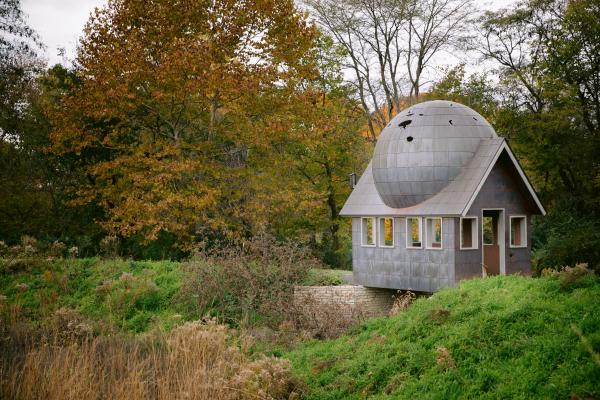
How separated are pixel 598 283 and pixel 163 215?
14468 millimetres

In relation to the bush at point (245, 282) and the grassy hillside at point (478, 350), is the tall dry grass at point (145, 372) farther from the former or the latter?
the bush at point (245, 282)

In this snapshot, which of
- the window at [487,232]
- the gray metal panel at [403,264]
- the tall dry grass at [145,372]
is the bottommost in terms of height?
the tall dry grass at [145,372]

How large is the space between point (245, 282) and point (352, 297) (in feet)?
11.0

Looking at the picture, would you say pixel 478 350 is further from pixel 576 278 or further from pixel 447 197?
pixel 447 197

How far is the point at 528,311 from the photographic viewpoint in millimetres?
11578

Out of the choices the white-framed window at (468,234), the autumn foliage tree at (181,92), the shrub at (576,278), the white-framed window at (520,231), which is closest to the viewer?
the shrub at (576,278)

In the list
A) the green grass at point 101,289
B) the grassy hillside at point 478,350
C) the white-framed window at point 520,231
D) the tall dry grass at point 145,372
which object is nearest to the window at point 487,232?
the white-framed window at point 520,231

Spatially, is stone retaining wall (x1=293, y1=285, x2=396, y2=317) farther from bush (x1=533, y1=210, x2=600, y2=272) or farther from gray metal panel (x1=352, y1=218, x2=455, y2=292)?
bush (x1=533, y1=210, x2=600, y2=272)

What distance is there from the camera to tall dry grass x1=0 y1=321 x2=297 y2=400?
375 inches

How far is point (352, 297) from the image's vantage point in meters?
19.9

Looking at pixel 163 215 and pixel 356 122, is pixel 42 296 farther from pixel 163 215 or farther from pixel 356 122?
pixel 356 122

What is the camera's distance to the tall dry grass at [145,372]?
952cm

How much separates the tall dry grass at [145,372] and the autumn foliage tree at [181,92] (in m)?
10.2

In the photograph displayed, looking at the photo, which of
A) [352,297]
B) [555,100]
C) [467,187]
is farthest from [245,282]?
[555,100]
